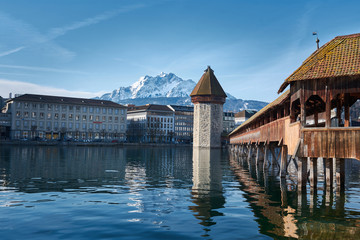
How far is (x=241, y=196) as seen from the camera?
16.6m

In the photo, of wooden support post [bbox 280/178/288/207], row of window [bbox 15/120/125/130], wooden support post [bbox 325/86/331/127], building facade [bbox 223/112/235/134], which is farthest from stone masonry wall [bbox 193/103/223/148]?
wooden support post [bbox 325/86/331/127]

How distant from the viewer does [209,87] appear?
97938 millimetres

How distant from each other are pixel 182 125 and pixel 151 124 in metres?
15.1

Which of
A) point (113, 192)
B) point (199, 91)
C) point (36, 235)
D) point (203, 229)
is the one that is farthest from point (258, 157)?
point (199, 91)

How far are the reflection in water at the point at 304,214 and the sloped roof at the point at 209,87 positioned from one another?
79.4m

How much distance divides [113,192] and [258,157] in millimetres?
19934

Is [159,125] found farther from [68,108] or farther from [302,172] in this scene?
[302,172]

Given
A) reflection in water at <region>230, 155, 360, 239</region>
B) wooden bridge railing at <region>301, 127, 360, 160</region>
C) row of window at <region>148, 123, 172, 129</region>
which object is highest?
row of window at <region>148, 123, 172, 129</region>

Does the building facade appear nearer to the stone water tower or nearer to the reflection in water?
the stone water tower

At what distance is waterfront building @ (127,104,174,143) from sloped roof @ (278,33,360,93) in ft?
391

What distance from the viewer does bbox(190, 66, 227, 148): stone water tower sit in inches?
3836

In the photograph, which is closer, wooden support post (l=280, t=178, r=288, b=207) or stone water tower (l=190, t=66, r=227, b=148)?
wooden support post (l=280, t=178, r=288, b=207)

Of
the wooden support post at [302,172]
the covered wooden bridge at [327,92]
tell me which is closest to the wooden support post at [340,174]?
the covered wooden bridge at [327,92]

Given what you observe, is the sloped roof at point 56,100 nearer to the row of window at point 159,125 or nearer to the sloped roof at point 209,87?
the row of window at point 159,125
